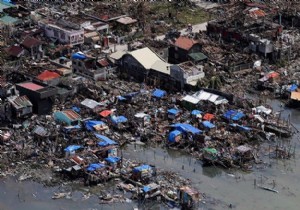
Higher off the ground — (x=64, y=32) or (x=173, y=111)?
(x=64, y=32)

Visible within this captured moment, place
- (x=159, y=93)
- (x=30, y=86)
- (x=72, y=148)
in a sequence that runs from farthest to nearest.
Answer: (x=159, y=93), (x=30, y=86), (x=72, y=148)

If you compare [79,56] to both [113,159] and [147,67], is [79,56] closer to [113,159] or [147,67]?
[147,67]

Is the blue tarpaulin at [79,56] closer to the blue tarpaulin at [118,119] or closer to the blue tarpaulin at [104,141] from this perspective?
the blue tarpaulin at [118,119]

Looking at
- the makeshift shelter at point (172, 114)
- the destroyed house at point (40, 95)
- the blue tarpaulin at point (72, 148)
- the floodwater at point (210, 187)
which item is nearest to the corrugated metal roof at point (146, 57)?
the makeshift shelter at point (172, 114)

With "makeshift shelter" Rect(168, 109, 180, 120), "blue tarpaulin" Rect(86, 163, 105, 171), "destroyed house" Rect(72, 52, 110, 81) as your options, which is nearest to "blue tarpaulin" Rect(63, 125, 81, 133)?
"blue tarpaulin" Rect(86, 163, 105, 171)

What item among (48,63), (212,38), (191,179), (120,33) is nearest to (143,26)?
(120,33)

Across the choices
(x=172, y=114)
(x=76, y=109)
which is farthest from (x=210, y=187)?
(x=76, y=109)

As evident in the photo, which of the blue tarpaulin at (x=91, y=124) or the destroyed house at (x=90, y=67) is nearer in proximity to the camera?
the blue tarpaulin at (x=91, y=124)
